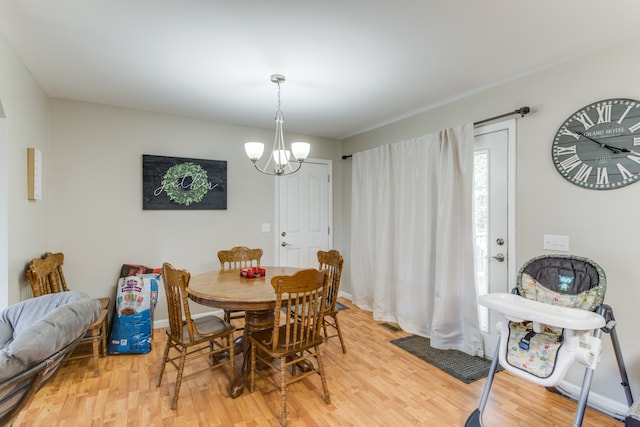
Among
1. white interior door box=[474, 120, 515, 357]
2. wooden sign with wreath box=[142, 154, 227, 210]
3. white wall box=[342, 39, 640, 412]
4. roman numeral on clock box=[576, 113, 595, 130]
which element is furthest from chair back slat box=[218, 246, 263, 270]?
roman numeral on clock box=[576, 113, 595, 130]

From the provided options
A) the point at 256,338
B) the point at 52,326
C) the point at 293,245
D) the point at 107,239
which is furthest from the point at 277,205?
the point at 52,326

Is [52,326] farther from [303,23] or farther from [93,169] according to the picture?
[93,169]

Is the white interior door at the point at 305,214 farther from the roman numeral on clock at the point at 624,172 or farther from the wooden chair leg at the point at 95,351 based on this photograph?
the roman numeral on clock at the point at 624,172

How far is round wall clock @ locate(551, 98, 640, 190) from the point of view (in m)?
2.06

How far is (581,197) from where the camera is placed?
229 centimetres

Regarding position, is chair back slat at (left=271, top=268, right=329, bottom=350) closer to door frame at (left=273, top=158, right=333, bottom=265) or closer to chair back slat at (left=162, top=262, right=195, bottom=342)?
chair back slat at (left=162, top=262, right=195, bottom=342)

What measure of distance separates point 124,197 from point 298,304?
2.52 m

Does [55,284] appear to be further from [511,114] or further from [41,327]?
[511,114]

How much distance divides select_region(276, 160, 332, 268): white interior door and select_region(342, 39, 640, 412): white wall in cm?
238

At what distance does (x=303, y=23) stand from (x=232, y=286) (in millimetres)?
1882

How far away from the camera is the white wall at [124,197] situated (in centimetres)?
321

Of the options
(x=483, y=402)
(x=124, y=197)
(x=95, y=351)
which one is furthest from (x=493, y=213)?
(x=124, y=197)

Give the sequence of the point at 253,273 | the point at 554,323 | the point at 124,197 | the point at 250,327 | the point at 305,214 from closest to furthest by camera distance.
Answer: the point at 554,323 < the point at 250,327 < the point at 253,273 < the point at 124,197 < the point at 305,214

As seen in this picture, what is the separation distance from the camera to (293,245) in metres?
4.56
